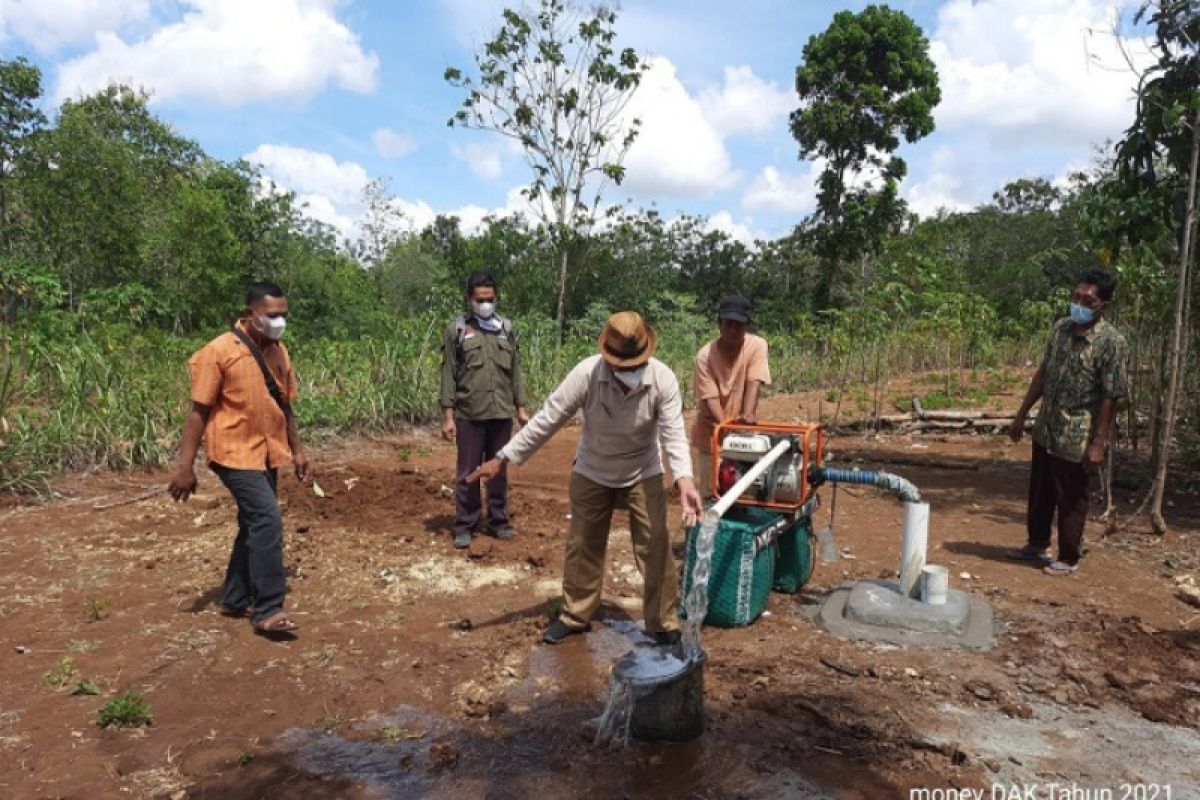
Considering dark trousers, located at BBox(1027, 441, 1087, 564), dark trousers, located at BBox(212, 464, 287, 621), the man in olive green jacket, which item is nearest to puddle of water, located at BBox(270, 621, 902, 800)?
dark trousers, located at BBox(212, 464, 287, 621)

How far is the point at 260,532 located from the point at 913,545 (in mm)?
3260

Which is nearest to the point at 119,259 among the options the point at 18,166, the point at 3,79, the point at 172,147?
the point at 18,166

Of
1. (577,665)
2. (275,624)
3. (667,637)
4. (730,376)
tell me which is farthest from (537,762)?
(730,376)

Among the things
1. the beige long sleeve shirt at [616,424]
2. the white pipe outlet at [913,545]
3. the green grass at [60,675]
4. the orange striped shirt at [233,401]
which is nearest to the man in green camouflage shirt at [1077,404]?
the white pipe outlet at [913,545]

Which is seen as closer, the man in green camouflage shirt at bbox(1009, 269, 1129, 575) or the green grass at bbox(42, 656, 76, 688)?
the green grass at bbox(42, 656, 76, 688)

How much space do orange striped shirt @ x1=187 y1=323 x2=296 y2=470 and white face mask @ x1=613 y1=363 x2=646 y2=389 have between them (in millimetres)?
1796

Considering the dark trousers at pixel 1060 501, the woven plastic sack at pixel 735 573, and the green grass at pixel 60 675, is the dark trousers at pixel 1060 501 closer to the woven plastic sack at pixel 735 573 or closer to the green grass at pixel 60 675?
the woven plastic sack at pixel 735 573

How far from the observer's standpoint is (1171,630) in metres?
4.20

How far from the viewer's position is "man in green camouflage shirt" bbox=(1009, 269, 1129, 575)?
479 cm

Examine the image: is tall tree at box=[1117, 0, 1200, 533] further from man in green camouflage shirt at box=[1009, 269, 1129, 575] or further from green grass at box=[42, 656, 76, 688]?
green grass at box=[42, 656, 76, 688]

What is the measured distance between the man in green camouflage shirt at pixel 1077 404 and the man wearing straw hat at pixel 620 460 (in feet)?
8.56

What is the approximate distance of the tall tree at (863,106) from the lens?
18.6 meters

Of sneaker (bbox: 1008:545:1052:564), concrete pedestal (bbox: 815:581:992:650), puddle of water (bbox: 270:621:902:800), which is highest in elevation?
sneaker (bbox: 1008:545:1052:564)

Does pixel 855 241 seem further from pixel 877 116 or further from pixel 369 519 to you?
pixel 369 519
